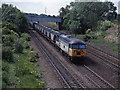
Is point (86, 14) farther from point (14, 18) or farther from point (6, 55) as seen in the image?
point (6, 55)

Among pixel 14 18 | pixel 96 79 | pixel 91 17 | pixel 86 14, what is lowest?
pixel 96 79

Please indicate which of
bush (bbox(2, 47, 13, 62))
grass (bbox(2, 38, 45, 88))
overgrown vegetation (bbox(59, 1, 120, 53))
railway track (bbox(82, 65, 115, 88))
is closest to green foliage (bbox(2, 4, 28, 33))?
overgrown vegetation (bbox(59, 1, 120, 53))

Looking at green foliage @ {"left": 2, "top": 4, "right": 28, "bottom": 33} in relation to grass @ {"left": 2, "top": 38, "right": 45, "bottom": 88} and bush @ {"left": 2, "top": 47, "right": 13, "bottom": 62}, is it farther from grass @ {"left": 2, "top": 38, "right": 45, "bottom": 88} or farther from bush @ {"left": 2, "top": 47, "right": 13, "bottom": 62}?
grass @ {"left": 2, "top": 38, "right": 45, "bottom": 88}

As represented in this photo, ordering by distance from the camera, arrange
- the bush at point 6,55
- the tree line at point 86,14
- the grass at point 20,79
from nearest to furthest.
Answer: the grass at point 20,79, the bush at point 6,55, the tree line at point 86,14

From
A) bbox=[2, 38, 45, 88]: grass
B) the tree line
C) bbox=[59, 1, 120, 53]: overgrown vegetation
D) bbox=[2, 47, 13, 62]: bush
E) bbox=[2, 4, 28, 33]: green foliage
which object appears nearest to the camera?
bbox=[2, 38, 45, 88]: grass

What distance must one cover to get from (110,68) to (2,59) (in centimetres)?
1371

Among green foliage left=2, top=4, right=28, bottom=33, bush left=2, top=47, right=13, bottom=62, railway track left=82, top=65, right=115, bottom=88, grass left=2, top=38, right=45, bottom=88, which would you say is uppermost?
green foliage left=2, top=4, right=28, bottom=33

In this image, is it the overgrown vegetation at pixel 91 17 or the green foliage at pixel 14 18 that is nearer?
the green foliage at pixel 14 18

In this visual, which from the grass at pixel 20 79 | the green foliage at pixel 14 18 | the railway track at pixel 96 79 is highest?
the green foliage at pixel 14 18

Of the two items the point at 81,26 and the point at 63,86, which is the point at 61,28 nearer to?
the point at 81,26

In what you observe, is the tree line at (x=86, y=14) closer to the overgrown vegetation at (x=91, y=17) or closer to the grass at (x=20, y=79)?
the overgrown vegetation at (x=91, y=17)

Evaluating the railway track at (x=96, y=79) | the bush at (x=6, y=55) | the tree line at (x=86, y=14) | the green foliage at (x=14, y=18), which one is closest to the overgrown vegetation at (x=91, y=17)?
the tree line at (x=86, y=14)

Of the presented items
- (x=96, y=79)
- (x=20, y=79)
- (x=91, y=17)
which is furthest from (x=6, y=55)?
(x=91, y=17)

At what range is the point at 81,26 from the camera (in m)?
53.2
